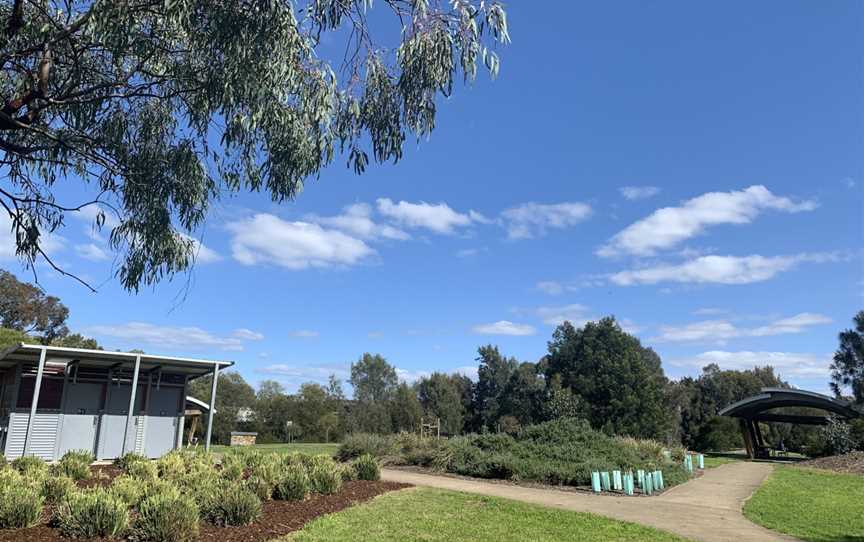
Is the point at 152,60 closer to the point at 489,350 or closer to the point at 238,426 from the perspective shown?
the point at 238,426

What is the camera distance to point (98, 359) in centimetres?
1616

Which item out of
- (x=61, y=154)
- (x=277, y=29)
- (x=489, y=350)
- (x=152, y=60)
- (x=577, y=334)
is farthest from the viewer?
(x=489, y=350)

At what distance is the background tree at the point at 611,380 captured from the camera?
141 ft

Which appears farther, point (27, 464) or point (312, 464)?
point (312, 464)

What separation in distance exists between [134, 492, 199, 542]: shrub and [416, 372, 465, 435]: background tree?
52.3 metres

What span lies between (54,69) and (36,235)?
1.92m

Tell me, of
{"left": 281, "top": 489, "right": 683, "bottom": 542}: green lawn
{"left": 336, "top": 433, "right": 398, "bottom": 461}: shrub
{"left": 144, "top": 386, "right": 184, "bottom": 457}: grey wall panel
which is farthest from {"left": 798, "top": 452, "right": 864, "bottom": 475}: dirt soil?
{"left": 144, "top": 386, "right": 184, "bottom": 457}: grey wall panel

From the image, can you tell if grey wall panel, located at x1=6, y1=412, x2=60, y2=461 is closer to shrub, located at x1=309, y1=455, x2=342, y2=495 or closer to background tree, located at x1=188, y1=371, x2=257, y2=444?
shrub, located at x1=309, y1=455, x2=342, y2=495

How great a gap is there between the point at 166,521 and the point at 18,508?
68.6 inches

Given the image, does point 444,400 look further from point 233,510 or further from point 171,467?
point 233,510

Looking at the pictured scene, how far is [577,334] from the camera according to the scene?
166 ft

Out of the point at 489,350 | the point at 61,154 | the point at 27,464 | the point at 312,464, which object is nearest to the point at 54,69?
the point at 61,154

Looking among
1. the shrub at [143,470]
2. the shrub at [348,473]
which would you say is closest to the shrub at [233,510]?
the shrub at [143,470]

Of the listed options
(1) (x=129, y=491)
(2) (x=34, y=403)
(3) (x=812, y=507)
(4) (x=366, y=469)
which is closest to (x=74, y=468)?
(1) (x=129, y=491)
